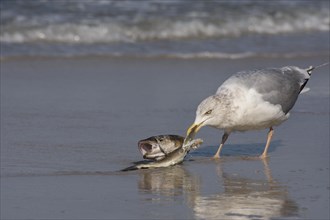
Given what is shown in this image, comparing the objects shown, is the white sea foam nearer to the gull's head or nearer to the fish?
the fish

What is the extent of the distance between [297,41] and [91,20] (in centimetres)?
261

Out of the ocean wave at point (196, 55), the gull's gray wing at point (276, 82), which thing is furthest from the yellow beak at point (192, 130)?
the ocean wave at point (196, 55)

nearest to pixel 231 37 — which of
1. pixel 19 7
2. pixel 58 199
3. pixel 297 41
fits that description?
pixel 297 41

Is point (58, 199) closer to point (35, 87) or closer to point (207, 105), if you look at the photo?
point (207, 105)

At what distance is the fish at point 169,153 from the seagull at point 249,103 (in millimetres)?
101

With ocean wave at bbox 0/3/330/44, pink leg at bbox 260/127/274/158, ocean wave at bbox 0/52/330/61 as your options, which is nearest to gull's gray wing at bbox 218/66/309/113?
pink leg at bbox 260/127/274/158

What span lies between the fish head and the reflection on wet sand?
0.16m

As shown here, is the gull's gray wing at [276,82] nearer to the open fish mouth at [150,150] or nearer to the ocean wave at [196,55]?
the open fish mouth at [150,150]

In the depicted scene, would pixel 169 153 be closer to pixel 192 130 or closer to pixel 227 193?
pixel 192 130

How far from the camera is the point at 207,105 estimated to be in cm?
664

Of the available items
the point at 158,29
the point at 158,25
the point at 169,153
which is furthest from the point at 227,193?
the point at 158,25

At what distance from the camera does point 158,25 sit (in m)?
12.8

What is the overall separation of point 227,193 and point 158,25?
6.97 meters

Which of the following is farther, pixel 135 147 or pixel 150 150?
pixel 135 147
